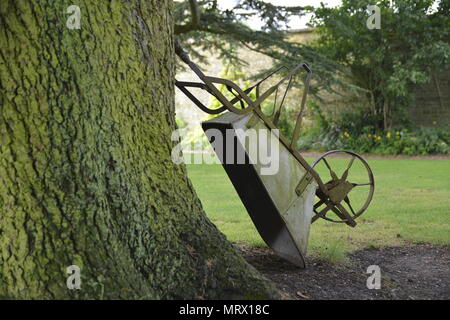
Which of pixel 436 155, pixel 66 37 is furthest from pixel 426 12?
pixel 66 37

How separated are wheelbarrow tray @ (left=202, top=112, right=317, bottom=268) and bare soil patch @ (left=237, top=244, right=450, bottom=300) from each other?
6.8 inches

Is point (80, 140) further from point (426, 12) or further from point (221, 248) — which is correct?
point (426, 12)

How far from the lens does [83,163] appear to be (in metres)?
2.30

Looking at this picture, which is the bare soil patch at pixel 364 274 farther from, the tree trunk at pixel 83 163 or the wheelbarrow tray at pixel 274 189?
the tree trunk at pixel 83 163

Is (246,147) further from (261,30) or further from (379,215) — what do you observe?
(261,30)

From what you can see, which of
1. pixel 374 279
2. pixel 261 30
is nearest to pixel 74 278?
pixel 374 279

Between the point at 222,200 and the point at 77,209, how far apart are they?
14.5 feet

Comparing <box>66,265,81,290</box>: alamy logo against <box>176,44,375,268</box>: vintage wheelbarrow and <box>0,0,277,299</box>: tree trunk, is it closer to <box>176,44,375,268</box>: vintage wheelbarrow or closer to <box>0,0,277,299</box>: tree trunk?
<box>0,0,277,299</box>: tree trunk

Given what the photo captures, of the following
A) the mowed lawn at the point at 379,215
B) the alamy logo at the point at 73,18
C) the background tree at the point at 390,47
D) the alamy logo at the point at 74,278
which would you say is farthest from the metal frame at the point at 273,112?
the background tree at the point at 390,47

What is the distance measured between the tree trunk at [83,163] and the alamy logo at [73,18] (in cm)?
2

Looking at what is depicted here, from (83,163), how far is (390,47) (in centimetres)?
1311

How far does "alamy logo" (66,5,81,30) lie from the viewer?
229 cm

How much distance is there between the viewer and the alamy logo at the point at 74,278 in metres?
2.23

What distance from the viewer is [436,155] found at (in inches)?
483
